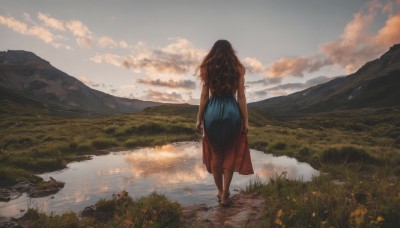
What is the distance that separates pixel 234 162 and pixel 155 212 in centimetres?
222

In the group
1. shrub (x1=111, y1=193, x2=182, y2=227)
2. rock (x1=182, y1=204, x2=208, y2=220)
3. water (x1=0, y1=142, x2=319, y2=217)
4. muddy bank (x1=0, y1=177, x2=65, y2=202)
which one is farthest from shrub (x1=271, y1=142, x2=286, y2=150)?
shrub (x1=111, y1=193, x2=182, y2=227)

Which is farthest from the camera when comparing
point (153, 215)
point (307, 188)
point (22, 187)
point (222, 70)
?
point (22, 187)

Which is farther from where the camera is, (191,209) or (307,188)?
(307,188)

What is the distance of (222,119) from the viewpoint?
654 cm

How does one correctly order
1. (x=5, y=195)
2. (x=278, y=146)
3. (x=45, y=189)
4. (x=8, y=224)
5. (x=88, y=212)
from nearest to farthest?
1. (x=8, y=224)
2. (x=88, y=212)
3. (x=5, y=195)
4. (x=45, y=189)
5. (x=278, y=146)

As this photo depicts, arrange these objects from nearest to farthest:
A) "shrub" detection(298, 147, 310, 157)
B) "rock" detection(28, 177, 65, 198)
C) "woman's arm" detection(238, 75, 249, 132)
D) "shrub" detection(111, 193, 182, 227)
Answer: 1. "shrub" detection(111, 193, 182, 227)
2. "woman's arm" detection(238, 75, 249, 132)
3. "rock" detection(28, 177, 65, 198)
4. "shrub" detection(298, 147, 310, 157)

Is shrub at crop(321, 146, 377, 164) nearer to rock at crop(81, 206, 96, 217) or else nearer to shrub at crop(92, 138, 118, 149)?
rock at crop(81, 206, 96, 217)

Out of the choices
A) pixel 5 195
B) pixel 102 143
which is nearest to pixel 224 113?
pixel 5 195

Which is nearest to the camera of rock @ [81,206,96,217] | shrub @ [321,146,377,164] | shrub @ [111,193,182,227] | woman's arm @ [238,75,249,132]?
shrub @ [111,193,182,227]

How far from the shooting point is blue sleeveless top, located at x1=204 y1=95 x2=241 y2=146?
656cm

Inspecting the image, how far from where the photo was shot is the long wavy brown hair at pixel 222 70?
21.9 ft

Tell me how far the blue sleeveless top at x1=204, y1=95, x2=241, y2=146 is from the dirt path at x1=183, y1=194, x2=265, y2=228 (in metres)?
1.30

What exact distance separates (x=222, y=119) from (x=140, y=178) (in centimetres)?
430

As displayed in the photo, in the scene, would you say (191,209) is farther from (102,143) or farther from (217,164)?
(102,143)
